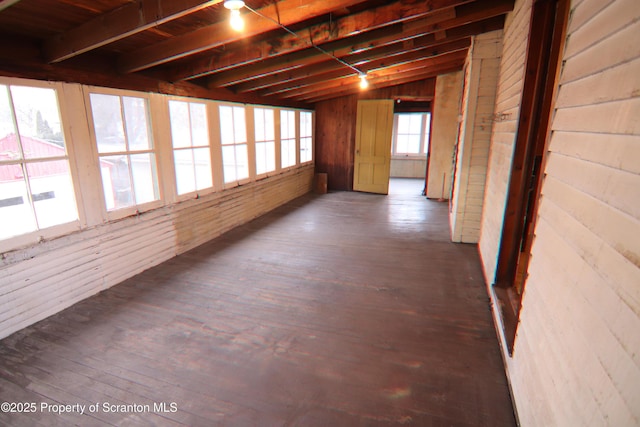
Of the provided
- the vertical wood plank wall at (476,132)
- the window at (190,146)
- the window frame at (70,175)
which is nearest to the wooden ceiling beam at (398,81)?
Result: the vertical wood plank wall at (476,132)

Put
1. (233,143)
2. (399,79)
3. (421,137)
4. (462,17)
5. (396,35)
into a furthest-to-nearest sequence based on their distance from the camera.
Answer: (421,137)
(399,79)
(233,143)
(396,35)
(462,17)

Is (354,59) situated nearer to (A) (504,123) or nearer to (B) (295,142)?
(A) (504,123)

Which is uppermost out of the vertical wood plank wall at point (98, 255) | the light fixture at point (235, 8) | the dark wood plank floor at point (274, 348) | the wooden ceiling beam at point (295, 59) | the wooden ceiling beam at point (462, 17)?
the wooden ceiling beam at point (462, 17)

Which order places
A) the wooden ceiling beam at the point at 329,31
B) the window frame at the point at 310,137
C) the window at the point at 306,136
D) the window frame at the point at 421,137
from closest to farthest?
1. the wooden ceiling beam at the point at 329,31
2. the window frame at the point at 310,137
3. the window at the point at 306,136
4. the window frame at the point at 421,137

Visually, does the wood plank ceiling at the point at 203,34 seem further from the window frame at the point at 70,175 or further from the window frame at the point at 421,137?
the window frame at the point at 421,137

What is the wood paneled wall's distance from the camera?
7980 mm

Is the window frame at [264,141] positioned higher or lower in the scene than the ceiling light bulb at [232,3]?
lower

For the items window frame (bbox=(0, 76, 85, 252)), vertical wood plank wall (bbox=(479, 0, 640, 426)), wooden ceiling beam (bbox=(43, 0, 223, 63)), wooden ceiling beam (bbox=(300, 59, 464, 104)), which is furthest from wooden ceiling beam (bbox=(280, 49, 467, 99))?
vertical wood plank wall (bbox=(479, 0, 640, 426))

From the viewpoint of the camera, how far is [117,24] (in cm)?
241

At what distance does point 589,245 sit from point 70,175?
148 inches

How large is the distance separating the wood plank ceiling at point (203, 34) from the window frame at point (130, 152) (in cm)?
11

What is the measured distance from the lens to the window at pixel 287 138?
6.89m

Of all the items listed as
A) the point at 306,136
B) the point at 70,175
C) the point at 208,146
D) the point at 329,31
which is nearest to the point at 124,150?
the point at 70,175

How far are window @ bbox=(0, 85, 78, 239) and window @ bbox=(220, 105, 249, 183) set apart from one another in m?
2.29
